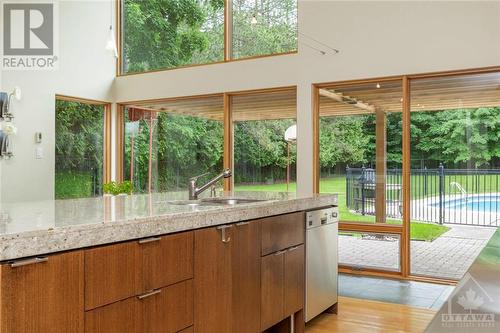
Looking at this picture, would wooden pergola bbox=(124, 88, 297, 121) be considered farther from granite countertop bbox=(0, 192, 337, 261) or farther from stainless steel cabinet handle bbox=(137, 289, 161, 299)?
stainless steel cabinet handle bbox=(137, 289, 161, 299)

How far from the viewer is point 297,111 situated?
5195 millimetres

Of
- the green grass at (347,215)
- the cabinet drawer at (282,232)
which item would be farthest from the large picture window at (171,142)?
the cabinet drawer at (282,232)

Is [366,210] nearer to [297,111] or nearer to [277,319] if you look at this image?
[297,111]

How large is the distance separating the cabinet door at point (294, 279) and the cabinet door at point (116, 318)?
4.11 feet

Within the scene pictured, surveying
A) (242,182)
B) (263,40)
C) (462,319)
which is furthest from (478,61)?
(462,319)

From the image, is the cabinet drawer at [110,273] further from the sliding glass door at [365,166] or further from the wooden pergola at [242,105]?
the wooden pergola at [242,105]

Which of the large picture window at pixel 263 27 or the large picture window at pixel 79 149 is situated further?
the large picture window at pixel 79 149

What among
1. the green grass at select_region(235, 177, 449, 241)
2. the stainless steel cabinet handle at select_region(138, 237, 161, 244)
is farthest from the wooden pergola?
the stainless steel cabinet handle at select_region(138, 237, 161, 244)

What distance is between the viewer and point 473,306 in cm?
72

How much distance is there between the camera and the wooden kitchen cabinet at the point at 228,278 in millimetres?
2176

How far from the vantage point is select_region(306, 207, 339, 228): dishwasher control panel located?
10.3 ft

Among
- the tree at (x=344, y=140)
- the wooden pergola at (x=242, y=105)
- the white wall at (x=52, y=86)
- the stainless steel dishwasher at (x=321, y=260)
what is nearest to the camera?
the stainless steel dishwasher at (x=321, y=260)

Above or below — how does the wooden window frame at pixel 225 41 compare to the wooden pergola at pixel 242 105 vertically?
above

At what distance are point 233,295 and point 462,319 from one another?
5.96ft
